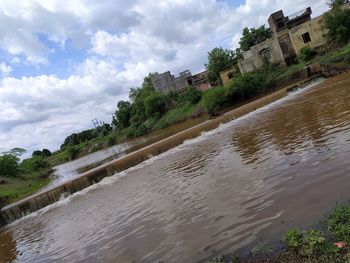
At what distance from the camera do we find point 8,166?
52062 mm

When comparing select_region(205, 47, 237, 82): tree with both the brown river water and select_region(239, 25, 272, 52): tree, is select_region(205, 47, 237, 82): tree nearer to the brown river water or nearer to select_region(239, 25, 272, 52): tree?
select_region(239, 25, 272, 52): tree

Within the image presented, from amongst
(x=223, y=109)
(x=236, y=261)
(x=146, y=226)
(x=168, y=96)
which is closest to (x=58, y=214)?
(x=146, y=226)

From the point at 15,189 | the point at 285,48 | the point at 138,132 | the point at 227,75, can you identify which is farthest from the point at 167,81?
the point at 15,189

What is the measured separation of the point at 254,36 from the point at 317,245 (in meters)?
64.6

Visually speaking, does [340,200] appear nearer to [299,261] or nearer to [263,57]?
[299,261]

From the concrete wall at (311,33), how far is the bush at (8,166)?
4185 cm

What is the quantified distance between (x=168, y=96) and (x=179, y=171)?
2639 inches

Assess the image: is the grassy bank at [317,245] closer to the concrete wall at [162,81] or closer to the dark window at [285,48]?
the dark window at [285,48]

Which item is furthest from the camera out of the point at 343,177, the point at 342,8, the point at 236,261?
the point at 342,8

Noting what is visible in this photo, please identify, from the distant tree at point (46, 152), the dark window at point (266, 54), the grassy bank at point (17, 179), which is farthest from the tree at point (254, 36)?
the distant tree at point (46, 152)

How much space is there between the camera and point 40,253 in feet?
41.5

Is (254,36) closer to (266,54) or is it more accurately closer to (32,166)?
(266,54)

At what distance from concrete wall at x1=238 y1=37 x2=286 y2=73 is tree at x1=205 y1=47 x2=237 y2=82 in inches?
434

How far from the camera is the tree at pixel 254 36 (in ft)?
215
